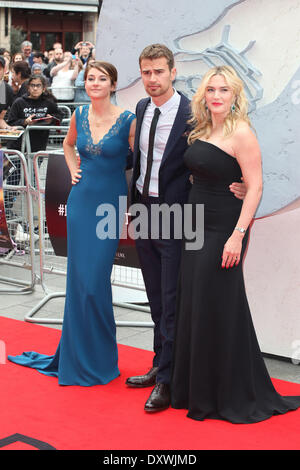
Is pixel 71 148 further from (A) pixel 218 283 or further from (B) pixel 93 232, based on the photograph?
(A) pixel 218 283

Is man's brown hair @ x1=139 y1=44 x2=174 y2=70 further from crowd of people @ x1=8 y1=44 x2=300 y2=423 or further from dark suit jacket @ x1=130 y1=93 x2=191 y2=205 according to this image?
dark suit jacket @ x1=130 y1=93 x2=191 y2=205

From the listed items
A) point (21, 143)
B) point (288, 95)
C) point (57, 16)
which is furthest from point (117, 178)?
point (57, 16)

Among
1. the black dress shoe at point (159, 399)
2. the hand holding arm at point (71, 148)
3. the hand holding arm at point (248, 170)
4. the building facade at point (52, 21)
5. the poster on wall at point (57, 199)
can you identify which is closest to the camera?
the hand holding arm at point (248, 170)

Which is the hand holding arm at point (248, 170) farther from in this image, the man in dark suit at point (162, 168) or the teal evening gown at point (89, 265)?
the teal evening gown at point (89, 265)

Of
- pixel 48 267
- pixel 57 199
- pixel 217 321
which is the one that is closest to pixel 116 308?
pixel 48 267

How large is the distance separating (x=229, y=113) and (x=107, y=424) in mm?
1799

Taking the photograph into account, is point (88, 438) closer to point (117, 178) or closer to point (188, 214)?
point (188, 214)

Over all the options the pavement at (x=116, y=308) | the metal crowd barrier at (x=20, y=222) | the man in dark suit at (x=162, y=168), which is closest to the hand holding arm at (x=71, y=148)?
the man in dark suit at (x=162, y=168)

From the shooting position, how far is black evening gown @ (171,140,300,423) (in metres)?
3.75

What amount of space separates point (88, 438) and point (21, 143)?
5.73 meters

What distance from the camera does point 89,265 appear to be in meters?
4.32

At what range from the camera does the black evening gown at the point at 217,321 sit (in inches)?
148

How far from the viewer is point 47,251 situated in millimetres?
6031

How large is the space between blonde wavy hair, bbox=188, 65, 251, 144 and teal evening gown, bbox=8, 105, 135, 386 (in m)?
0.60
